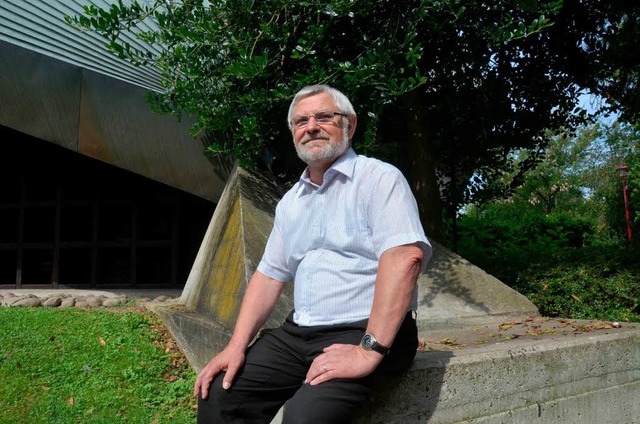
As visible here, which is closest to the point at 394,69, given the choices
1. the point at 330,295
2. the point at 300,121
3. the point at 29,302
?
the point at 300,121

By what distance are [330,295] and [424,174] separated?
15.0 ft

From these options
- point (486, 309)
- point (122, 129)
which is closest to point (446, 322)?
point (486, 309)

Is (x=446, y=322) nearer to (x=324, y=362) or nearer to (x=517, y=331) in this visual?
(x=517, y=331)

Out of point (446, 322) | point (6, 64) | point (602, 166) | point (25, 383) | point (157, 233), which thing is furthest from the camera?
point (602, 166)

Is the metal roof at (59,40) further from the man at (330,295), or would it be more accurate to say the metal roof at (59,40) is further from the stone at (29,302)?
the man at (330,295)

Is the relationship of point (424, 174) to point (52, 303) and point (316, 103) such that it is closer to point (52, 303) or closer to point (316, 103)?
point (52, 303)

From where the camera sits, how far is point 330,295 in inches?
90.3

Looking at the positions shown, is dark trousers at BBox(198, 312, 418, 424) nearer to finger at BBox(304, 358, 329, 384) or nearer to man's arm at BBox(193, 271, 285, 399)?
man's arm at BBox(193, 271, 285, 399)

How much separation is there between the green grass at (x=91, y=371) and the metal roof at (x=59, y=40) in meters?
2.67

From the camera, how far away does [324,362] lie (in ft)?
6.98

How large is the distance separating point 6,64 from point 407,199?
5200 millimetres

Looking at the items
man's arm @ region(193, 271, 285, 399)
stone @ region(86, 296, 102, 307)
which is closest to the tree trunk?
stone @ region(86, 296, 102, 307)

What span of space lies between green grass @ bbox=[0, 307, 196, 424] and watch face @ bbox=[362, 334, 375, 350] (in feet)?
5.71

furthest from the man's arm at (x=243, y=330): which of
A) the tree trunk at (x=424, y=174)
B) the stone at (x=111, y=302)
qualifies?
the tree trunk at (x=424, y=174)
